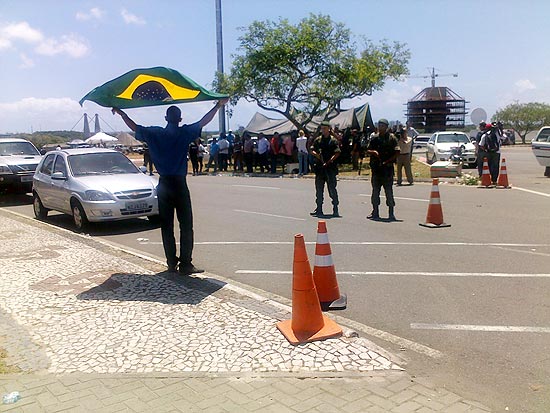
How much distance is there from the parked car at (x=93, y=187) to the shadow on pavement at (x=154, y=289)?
13.0 ft

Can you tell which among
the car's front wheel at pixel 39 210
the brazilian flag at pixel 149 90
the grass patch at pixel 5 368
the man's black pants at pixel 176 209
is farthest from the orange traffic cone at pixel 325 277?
the car's front wheel at pixel 39 210

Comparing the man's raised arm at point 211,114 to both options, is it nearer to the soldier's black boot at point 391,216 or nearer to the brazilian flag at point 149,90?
the brazilian flag at point 149,90

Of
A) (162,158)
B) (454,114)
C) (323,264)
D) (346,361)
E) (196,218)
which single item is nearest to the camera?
(346,361)

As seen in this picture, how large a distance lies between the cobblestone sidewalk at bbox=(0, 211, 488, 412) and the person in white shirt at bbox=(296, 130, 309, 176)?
1610cm

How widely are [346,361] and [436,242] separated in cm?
509

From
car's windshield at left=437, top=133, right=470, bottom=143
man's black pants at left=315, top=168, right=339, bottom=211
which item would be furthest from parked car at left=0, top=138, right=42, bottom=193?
car's windshield at left=437, top=133, right=470, bottom=143

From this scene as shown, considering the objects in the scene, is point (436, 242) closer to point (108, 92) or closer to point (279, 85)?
point (108, 92)

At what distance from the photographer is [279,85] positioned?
93.5 ft

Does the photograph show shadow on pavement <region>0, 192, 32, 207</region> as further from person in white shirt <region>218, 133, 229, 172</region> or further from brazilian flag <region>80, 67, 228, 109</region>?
person in white shirt <region>218, 133, 229, 172</region>

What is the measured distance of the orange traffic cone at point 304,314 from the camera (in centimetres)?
473

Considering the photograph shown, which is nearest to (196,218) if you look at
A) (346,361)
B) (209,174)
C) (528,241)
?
(528,241)

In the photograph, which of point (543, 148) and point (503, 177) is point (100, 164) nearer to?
point (503, 177)

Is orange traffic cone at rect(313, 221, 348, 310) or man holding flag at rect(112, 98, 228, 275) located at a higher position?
man holding flag at rect(112, 98, 228, 275)

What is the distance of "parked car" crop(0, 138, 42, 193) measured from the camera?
53.8 feet
